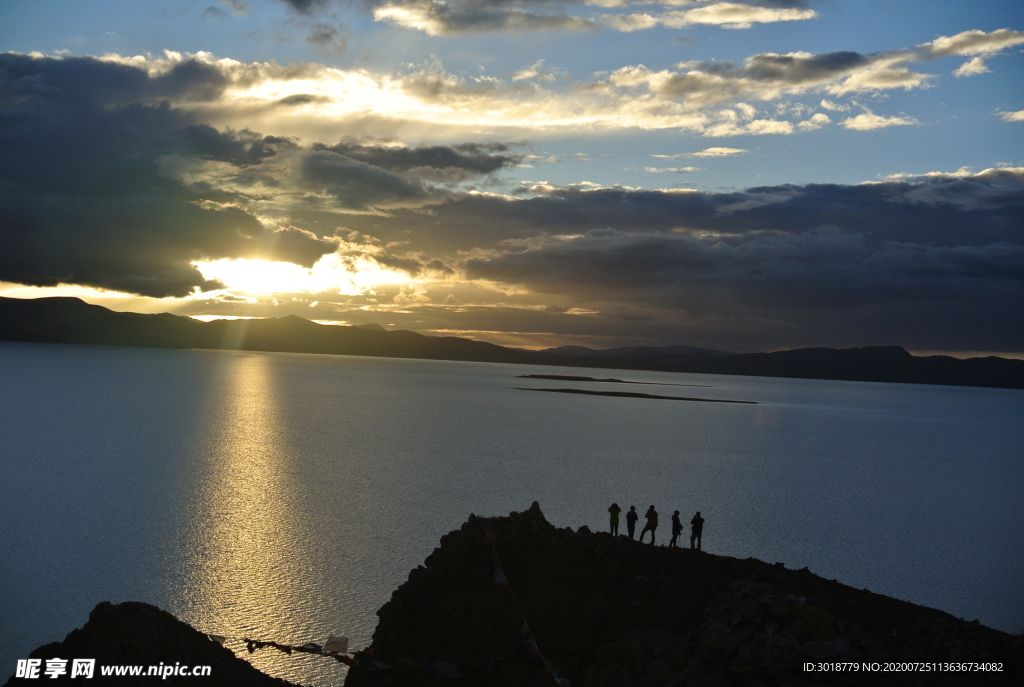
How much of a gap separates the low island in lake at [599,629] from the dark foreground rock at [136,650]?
29mm

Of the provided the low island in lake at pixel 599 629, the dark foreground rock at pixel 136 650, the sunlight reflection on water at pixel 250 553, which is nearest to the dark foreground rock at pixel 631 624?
the low island in lake at pixel 599 629

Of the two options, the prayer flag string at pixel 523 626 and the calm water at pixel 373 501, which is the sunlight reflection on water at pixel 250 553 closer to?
the calm water at pixel 373 501

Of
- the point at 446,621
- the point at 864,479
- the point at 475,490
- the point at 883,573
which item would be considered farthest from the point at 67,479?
the point at 864,479

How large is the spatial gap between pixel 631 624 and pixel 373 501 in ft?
90.0

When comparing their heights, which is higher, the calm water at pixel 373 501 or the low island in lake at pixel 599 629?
the low island in lake at pixel 599 629

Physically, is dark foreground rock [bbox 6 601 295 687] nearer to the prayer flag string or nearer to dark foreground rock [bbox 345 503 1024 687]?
dark foreground rock [bbox 345 503 1024 687]

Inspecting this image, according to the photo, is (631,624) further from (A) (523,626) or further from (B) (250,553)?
(B) (250,553)

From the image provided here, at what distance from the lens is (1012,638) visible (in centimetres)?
1480

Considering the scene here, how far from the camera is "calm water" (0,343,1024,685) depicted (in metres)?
24.6

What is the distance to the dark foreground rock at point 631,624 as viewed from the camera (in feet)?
41.9

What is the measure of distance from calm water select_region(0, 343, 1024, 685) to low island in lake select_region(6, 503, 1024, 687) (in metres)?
4.01

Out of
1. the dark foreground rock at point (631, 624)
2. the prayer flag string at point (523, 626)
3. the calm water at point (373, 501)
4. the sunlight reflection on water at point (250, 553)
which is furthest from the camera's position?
the calm water at point (373, 501)

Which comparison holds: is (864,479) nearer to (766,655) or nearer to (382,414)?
(766,655)

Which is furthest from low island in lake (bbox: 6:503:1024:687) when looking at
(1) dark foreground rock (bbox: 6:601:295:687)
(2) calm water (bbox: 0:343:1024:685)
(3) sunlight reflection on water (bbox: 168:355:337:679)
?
(2) calm water (bbox: 0:343:1024:685)
